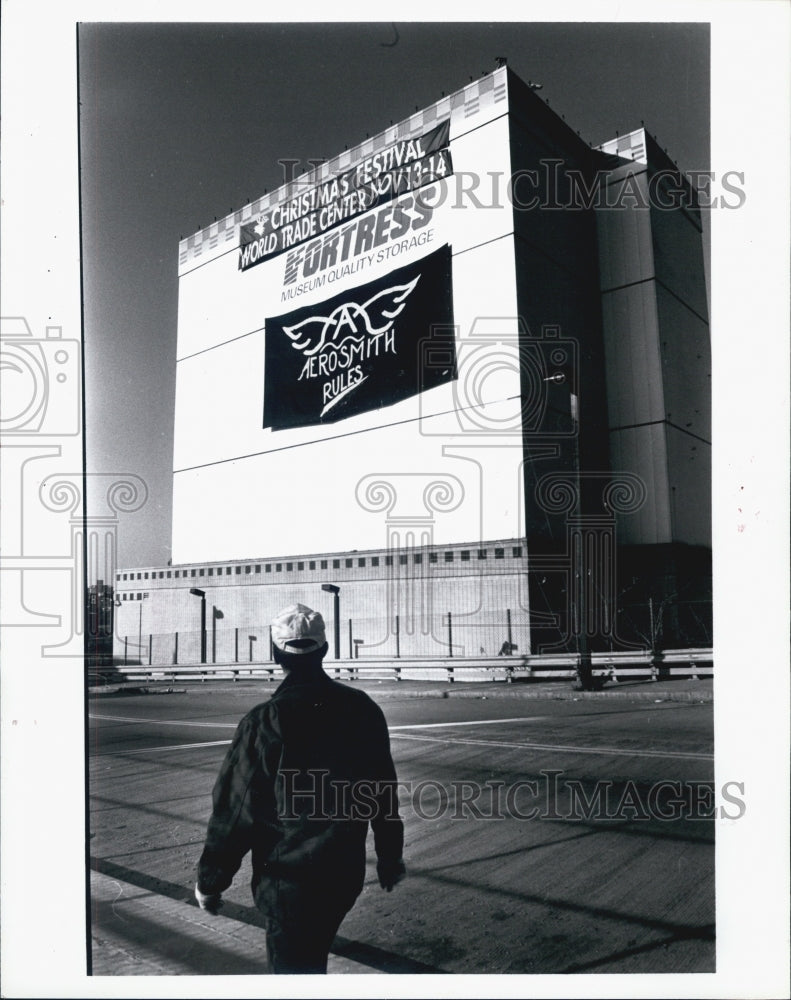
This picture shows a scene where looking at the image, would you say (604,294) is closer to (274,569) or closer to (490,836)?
(274,569)

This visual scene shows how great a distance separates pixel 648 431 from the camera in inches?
163

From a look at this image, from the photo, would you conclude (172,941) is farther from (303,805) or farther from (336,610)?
(336,610)

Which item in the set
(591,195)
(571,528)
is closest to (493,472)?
(571,528)

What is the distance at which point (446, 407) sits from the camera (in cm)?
399

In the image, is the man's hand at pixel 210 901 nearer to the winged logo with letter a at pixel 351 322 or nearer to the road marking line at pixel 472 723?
the road marking line at pixel 472 723

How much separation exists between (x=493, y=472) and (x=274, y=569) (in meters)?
1.35

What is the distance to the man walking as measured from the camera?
2.90 meters

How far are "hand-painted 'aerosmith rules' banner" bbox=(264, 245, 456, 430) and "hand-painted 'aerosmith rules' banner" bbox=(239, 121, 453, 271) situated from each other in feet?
1.39

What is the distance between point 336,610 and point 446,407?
4.06 ft

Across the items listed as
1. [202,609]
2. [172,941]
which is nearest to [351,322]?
[202,609]

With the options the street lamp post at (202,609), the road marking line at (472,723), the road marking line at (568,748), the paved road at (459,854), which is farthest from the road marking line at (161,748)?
the road marking line at (568,748)

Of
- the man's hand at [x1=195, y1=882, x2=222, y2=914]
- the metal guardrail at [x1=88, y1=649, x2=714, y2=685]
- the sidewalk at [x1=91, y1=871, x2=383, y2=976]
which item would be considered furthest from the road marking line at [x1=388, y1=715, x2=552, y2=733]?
the man's hand at [x1=195, y1=882, x2=222, y2=914]

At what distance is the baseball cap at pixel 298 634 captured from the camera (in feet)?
10.1

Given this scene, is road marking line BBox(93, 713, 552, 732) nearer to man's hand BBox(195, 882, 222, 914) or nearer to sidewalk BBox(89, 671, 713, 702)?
sidewalk BBox(89, 671, 713, 702)
